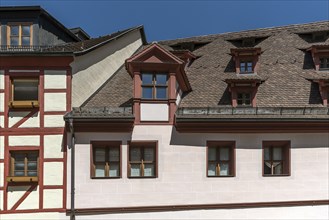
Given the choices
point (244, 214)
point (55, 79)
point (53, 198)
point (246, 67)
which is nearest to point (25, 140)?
point (53, 198)

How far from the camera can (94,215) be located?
1280 cm

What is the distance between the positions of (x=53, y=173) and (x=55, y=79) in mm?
3725

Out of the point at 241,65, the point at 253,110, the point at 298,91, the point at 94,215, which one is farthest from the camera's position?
the point at 241,65

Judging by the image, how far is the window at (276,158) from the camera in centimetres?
1375

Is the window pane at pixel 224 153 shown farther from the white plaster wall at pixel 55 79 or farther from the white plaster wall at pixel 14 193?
the white plaster wall at pixel 14 193

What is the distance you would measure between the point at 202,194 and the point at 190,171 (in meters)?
1.05

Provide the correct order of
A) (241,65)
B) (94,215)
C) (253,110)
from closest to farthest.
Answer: (94,215)
(253,110)
(241,65)

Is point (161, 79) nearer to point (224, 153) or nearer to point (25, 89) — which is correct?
point (224, 153)

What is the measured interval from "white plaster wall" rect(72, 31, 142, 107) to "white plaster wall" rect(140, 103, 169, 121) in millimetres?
2879

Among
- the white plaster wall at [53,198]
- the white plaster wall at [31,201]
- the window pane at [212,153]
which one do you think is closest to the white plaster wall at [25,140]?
the white plaster wall at [31,201]

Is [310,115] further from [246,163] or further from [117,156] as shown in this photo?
[117,156]

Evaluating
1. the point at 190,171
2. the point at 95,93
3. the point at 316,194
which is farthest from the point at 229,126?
the point at 95,93

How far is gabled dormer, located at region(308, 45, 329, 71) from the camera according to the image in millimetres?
16250

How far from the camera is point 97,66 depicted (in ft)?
51.3
